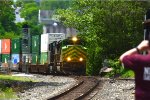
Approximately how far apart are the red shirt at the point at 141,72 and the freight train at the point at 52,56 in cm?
2726

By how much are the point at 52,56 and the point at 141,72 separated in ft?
95.7

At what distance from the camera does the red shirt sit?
3.34 meters

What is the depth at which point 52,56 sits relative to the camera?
32.5 meters

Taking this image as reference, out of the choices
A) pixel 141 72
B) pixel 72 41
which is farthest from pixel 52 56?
pixel 141 72

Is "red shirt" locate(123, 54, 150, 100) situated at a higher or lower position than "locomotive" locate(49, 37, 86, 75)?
higher

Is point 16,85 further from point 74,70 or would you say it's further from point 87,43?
point 87,43

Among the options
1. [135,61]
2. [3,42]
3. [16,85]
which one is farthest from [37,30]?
[135,61]

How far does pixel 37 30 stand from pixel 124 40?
97.9 meters

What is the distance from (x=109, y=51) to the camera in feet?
98.3

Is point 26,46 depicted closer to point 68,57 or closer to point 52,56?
point 52,56

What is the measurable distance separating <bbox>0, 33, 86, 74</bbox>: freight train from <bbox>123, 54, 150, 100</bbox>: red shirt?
89.4 ft

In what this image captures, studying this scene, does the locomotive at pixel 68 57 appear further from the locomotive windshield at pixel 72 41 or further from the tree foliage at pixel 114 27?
the tree foliage at pixel 114 27

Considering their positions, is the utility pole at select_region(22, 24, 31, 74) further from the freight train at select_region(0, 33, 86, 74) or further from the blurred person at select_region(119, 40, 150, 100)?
the blurred person at select_region(119, 40, 150, 100)

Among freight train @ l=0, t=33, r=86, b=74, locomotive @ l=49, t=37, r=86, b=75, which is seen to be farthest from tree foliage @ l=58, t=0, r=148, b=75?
freight train @ l=0, t=33, r=86, b=74
